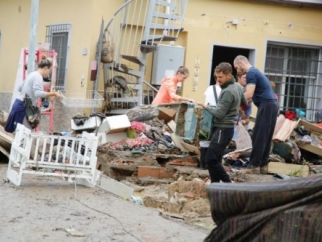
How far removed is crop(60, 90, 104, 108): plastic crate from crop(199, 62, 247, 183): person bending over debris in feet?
19.1

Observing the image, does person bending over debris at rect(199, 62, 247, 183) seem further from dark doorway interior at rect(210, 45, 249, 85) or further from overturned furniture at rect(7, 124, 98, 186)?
dark doorway interior at rect(210, 45, 249, 85)

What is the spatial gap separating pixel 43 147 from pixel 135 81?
22.0 feet

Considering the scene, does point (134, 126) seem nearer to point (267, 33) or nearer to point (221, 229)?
point (267, 33)

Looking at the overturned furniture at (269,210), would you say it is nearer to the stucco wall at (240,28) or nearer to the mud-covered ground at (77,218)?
the mud-covered ground at (77,218)

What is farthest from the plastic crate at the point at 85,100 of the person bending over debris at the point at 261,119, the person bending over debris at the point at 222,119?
the person bending over debris at the point at 222,119

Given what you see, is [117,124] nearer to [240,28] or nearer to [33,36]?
[33,36]

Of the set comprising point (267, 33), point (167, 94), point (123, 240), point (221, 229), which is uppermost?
point (267, 33)

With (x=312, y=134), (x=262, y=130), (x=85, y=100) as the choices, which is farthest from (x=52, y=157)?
(x=85, y=100)

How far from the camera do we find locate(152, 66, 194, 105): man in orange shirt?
Result: 43.9 feet

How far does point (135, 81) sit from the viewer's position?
1620 centimetres

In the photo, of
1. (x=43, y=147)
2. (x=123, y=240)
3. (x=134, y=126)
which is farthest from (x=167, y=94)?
(x=123, y=240)

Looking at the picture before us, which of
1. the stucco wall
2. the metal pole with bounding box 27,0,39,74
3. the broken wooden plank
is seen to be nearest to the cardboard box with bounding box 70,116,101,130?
the metal pole with bounding box 27,0,39,74

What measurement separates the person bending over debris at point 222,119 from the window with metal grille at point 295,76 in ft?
26.3

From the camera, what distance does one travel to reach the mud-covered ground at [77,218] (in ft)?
24.0
